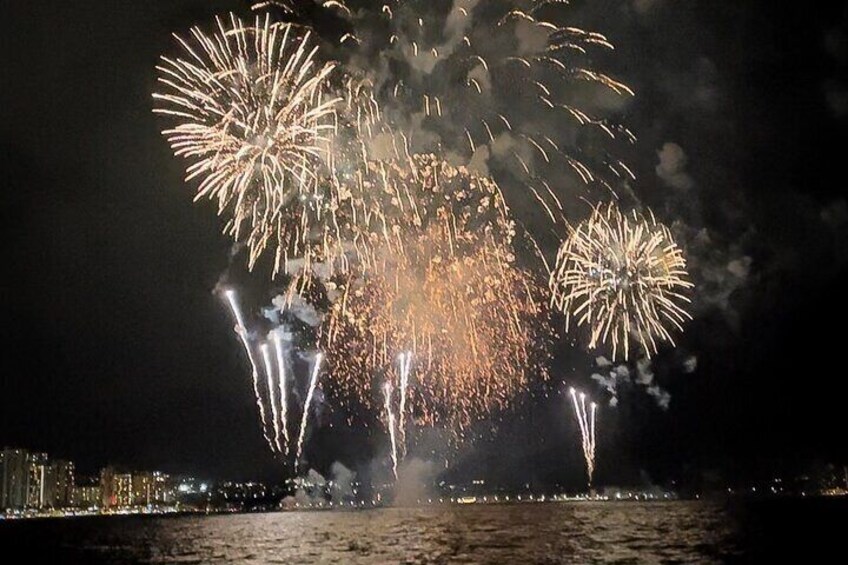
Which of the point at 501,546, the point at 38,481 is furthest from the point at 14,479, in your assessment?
the point at 501,546

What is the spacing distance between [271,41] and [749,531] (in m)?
51.3

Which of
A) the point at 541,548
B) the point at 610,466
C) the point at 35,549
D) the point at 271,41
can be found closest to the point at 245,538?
the point at 35,549

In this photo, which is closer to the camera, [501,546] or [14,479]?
[501,546]

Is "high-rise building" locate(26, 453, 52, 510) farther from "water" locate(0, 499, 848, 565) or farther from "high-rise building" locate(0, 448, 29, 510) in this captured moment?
"water" locate(0, 499, 848, 565)

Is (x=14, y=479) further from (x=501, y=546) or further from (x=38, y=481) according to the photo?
(x=501, y=546)

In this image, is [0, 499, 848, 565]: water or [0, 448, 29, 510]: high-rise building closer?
[0, 499, 848, 565]: water

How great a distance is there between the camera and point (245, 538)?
7019 cm

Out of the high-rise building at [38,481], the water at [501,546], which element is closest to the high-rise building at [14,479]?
the high-rise building at [38,481]

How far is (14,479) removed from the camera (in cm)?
18825

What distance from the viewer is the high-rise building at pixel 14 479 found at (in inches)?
7298

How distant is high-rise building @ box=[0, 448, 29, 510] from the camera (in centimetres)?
18538

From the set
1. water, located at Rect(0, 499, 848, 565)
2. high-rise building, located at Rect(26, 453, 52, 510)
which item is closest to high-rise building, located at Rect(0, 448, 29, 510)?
high-rise building, located at Rect(26, 453, 52, 510)

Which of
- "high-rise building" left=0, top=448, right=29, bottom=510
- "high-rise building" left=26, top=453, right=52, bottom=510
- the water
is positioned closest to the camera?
the water

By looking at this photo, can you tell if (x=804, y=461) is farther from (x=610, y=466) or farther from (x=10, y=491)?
(x=10, y=491)
